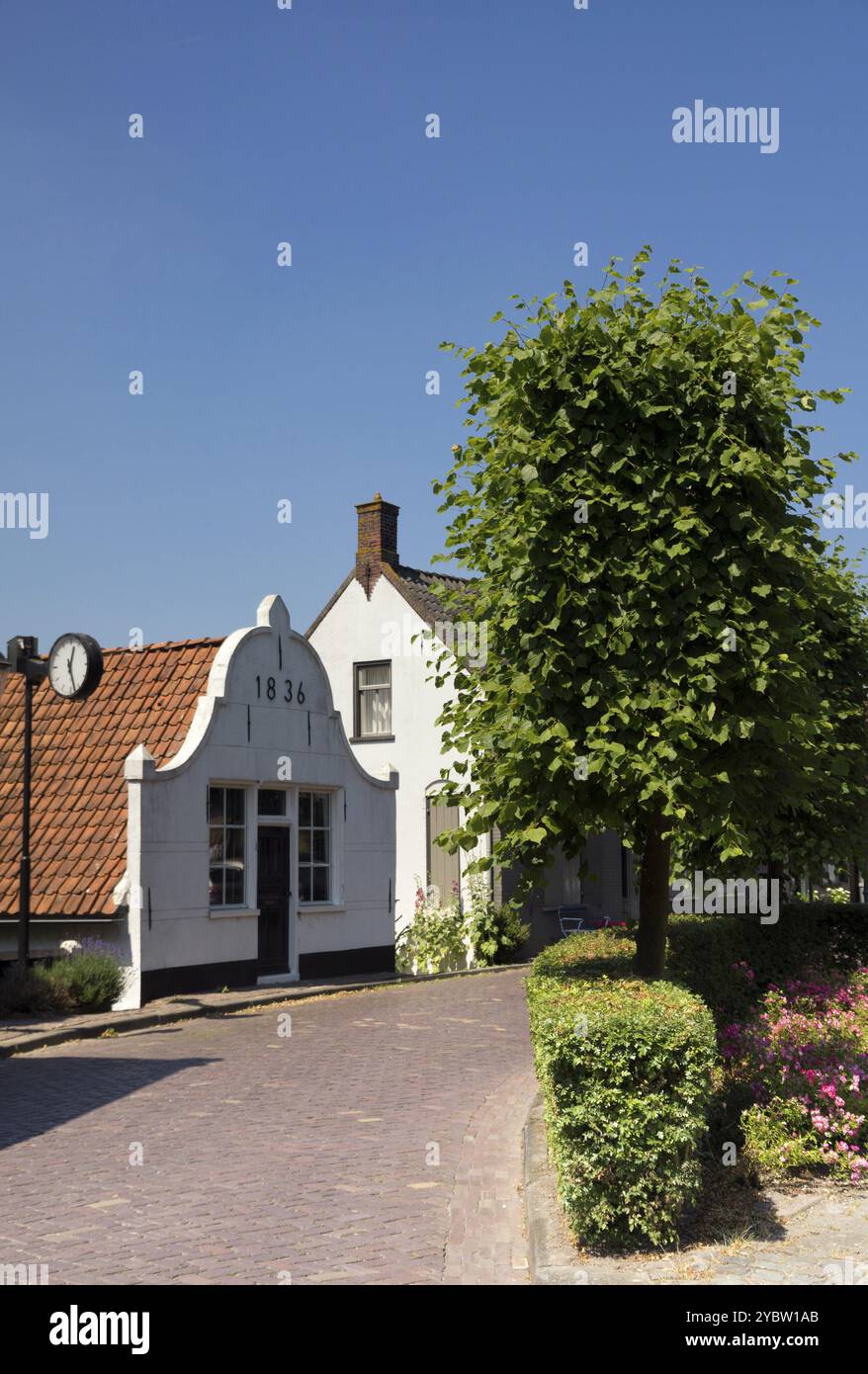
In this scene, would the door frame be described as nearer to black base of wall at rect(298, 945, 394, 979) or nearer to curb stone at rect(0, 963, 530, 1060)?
black base of wall at rect(298, 945, 394, 979)

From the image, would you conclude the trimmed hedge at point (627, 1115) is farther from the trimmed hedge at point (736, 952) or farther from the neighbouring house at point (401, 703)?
the neighbouring house at point (401, 703)

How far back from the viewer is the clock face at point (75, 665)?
55.9 feet

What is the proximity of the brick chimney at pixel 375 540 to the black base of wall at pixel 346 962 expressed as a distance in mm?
9627

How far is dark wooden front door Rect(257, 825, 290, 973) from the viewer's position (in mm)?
19750

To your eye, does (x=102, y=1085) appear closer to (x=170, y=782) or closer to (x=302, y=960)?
(x=170, y=782)

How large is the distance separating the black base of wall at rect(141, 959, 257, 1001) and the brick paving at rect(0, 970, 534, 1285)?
6.95ft

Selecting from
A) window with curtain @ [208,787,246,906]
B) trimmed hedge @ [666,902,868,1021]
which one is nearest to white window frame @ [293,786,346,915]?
window with curtain @ [208,787,246,906]

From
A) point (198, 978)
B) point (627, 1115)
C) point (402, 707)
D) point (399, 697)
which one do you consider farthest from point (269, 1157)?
point (399, 697)

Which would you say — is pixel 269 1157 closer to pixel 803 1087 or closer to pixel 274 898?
pixel 803 1087

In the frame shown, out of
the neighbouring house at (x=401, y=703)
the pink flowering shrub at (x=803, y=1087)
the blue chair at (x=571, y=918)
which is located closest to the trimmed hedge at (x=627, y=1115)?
the pink flowering shrub at (x=803, y=1087)

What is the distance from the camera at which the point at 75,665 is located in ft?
56.5

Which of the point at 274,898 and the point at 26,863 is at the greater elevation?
the point at 26,863

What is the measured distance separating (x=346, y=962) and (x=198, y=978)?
396cm

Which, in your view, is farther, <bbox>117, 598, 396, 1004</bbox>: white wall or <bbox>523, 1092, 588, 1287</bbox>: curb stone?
<bbox>117, 598, 396, 1004</bbox>: white wall
